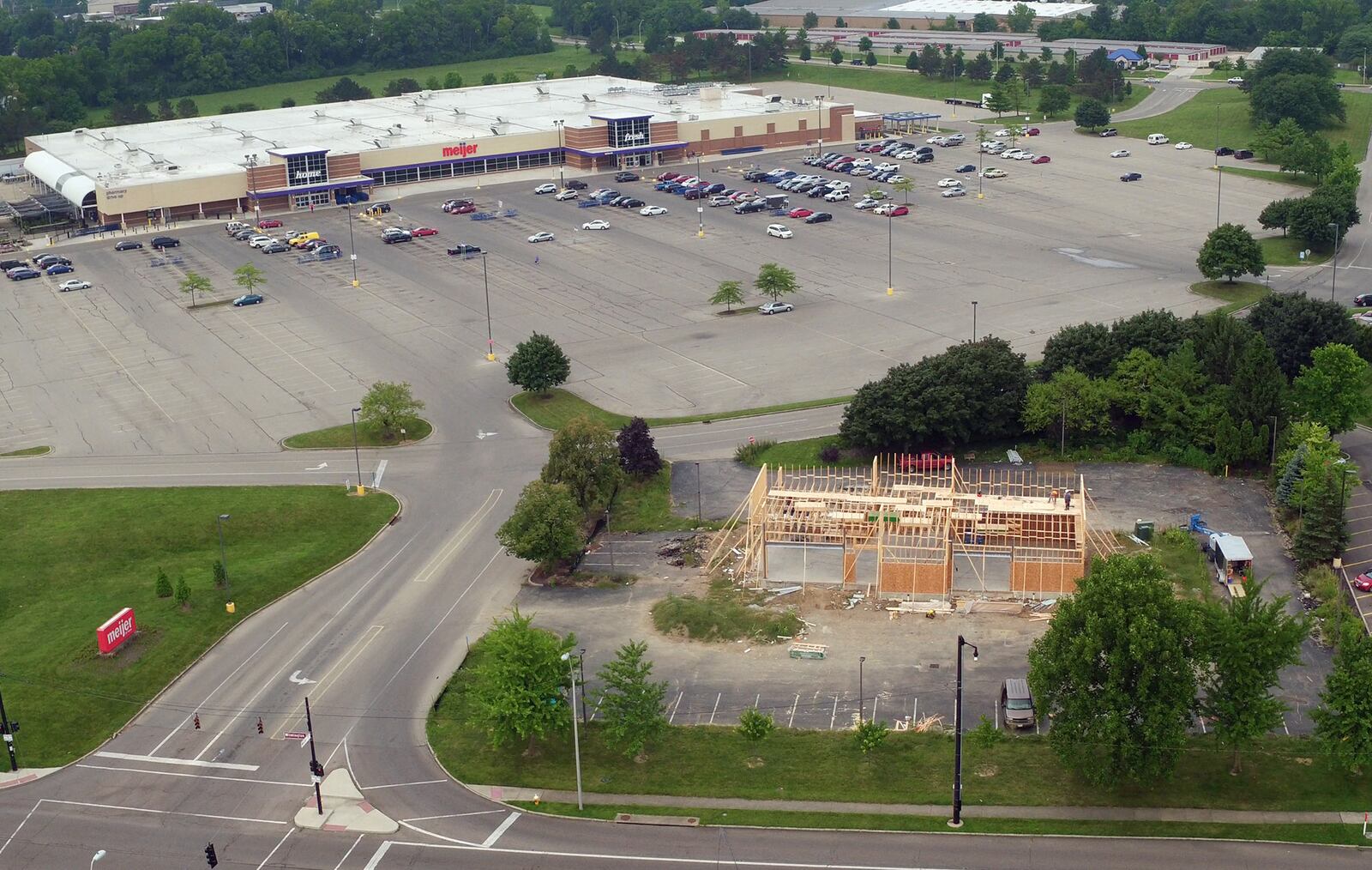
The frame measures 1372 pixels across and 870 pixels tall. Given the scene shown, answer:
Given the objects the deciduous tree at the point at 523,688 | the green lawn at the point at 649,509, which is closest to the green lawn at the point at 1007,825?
the deciduous tree at the point at 523,688

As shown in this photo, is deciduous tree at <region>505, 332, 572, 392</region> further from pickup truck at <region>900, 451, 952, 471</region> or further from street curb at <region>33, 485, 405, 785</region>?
pickup truck at <region>900, 451, 952, 471</region>

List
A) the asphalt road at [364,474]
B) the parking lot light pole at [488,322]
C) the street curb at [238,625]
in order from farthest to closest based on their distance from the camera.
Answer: the parking lot light pole at [488,322] → the street curb at [238,625] → the asphalt road at [364,474]

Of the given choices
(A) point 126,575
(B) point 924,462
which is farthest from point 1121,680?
(A) point 126,575

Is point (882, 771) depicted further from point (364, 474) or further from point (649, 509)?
point (364, 474)

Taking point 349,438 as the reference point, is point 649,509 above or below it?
below

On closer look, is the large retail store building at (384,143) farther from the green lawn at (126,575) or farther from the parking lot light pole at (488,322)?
the green lawn at (126,575)

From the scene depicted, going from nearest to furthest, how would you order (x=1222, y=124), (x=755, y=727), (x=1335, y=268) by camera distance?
(x=755, y=727)
(x=1335, y=268)
(x=1222, y=124)

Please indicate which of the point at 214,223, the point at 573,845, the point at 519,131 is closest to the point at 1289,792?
the point at 573,845
